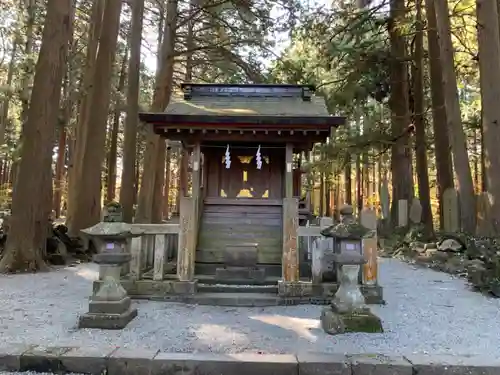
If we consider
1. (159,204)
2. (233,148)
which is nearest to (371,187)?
(159,204)

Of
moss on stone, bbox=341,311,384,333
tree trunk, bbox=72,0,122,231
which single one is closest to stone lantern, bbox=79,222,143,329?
moss on stone, bbox=341,311,384,333

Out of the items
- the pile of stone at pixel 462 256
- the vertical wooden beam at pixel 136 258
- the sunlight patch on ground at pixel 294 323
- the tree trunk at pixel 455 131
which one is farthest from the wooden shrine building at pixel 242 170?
the tree trunk at pixel 455 131

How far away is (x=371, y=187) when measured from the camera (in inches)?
1948

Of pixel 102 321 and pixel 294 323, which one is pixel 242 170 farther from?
pixel 102 321

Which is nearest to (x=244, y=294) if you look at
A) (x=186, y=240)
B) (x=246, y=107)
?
(x=186, y=240)

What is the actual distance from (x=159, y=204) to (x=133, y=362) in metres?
16.1

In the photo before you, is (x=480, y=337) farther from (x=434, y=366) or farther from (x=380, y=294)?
(x=380, y=294)

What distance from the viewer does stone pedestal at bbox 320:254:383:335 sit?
5.18 m

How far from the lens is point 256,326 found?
18.1ft

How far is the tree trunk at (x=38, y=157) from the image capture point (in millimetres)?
9648

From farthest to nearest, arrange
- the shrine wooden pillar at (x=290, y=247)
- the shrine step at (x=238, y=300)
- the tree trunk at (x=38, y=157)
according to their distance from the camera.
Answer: the tree trunk at (x=38, y=157)
the shrine wooden pillar at (x=290, y=247)
the shrine step at (x=238, y=300)

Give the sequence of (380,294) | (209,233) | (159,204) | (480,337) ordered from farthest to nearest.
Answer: (159,204) < (209,233) < (380,294) < (480,337)

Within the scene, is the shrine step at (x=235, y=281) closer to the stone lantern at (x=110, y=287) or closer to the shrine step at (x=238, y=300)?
the shrine step at (x=238, y=300)

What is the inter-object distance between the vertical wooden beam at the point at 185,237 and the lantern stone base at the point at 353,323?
108 inches
